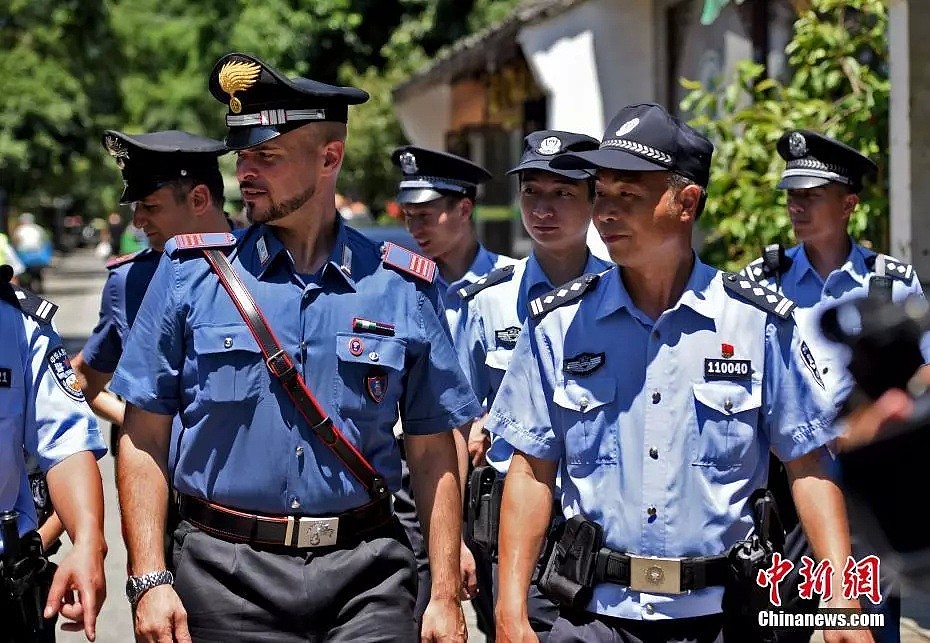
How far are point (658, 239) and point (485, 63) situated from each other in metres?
14.5

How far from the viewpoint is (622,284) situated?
410 cm

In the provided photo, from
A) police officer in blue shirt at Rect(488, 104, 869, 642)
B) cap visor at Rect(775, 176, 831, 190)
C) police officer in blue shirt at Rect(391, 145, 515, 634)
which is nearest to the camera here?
police officer in blue shirt at Rect(488, 104, 869, 642)

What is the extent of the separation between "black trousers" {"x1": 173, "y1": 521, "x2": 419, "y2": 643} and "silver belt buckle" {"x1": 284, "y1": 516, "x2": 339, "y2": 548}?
3 cm

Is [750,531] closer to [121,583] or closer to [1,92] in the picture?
[121,583]

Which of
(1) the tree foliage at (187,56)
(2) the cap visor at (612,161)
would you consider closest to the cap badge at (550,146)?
(2) the cap visor at (612,161)

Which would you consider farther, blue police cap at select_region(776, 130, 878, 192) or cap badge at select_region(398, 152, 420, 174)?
cap badge at select_region(398, 152, 420, 174)

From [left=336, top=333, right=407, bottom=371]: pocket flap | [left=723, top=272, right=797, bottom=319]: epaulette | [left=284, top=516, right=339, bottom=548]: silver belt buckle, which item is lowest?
[left=284, top=516, right=339, bottom=548]: silver belt buckle

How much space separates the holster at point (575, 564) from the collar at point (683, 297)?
546mm

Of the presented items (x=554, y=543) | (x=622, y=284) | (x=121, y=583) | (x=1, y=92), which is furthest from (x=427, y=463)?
(x=1, y=92)

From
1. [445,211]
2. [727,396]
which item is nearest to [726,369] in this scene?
[727,396]

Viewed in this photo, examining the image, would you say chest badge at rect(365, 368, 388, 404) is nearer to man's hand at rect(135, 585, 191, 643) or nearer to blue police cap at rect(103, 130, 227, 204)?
man's hand at rect(135, 585, 191, 643)

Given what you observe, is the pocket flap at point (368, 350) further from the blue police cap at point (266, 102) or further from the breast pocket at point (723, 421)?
the breast pocket at point (723, 421)

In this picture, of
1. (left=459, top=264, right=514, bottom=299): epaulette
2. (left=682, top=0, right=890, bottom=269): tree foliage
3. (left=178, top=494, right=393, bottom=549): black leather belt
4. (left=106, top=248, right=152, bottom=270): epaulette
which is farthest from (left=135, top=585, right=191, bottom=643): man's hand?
(left=682, top=0, right=890, bottom=269): tree foliage

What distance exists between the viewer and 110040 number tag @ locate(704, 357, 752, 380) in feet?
12.9
